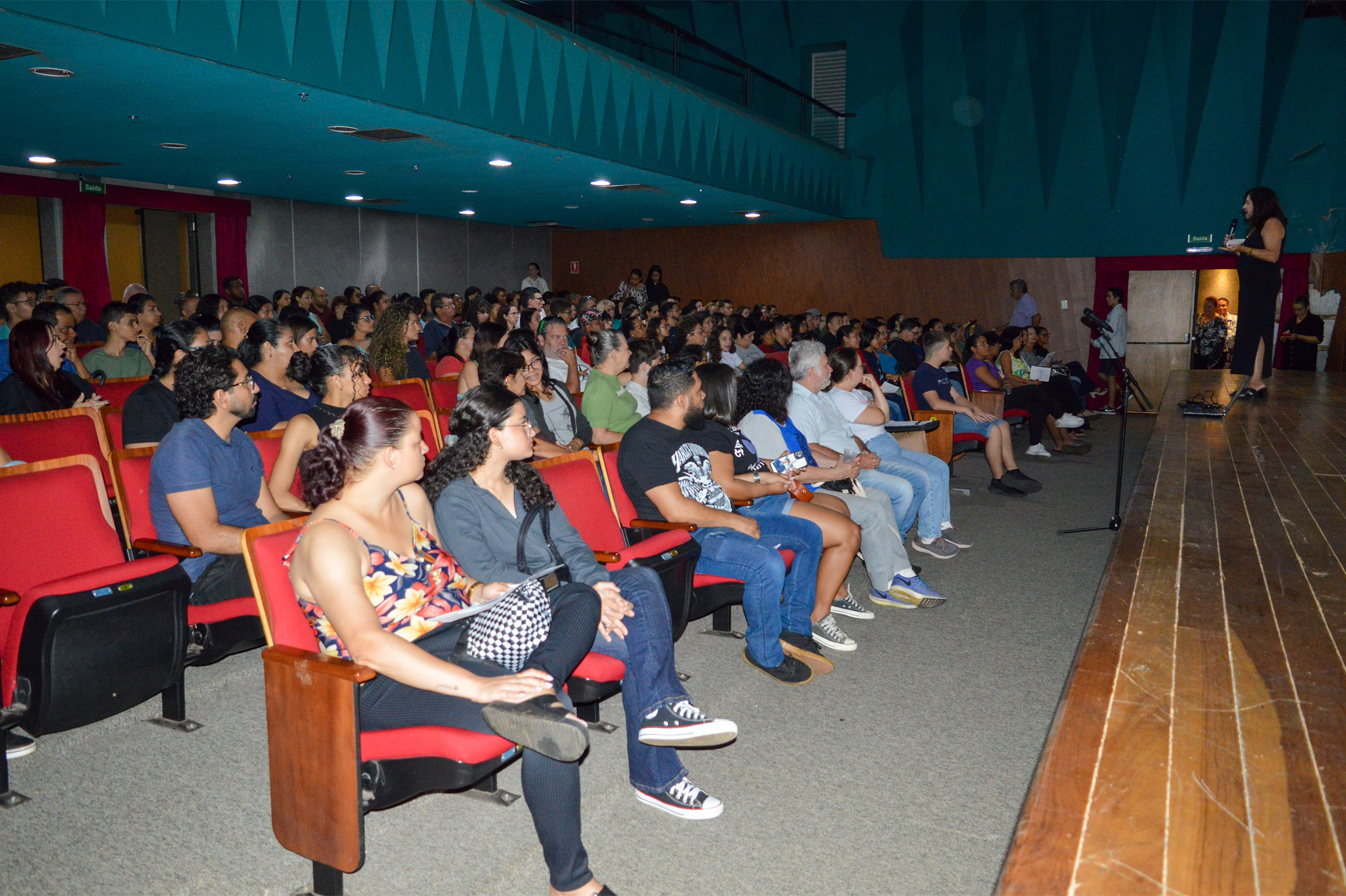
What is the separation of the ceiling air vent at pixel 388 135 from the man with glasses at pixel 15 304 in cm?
266

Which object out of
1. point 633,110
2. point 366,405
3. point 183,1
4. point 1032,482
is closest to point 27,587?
point 366,405

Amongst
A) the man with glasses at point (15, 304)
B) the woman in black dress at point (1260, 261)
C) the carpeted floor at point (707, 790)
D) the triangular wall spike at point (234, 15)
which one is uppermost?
the triangular wall spike at point (234, 15)

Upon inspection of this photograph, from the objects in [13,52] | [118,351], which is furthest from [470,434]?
[13,52]

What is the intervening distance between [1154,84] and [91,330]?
13215mm

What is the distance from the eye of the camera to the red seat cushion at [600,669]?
8.36 ft

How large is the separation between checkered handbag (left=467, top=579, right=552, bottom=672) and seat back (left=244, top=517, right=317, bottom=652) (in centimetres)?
40

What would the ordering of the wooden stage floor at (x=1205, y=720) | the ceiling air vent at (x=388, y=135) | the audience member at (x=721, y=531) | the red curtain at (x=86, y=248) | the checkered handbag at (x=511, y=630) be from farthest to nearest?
1. the red curtain at (x=86, y=248)
2. the ceiling air vent at (x=388, y=135)
3. the audience member at (x=721, y=531)
4. the checkered handbag at (x=511, y=630)
5. the wooden stage floor at (x=1205, y=720)

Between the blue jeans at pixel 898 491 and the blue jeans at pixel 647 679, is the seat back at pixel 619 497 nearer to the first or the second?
the blue jeans at pixel 647 679

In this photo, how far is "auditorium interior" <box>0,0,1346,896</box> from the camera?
2109 millimetres

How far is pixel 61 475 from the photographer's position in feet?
9.36

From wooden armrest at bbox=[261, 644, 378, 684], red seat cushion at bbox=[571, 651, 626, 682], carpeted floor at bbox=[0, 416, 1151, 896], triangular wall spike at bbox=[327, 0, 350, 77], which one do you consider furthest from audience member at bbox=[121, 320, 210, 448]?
triangular wall spike at bbox=[327, 0, 350, 77]

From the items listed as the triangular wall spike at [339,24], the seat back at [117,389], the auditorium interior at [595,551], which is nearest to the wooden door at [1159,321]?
the auditorium interior at [595,551]

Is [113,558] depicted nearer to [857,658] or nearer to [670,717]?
[670,717]

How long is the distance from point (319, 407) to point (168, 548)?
0.99m
